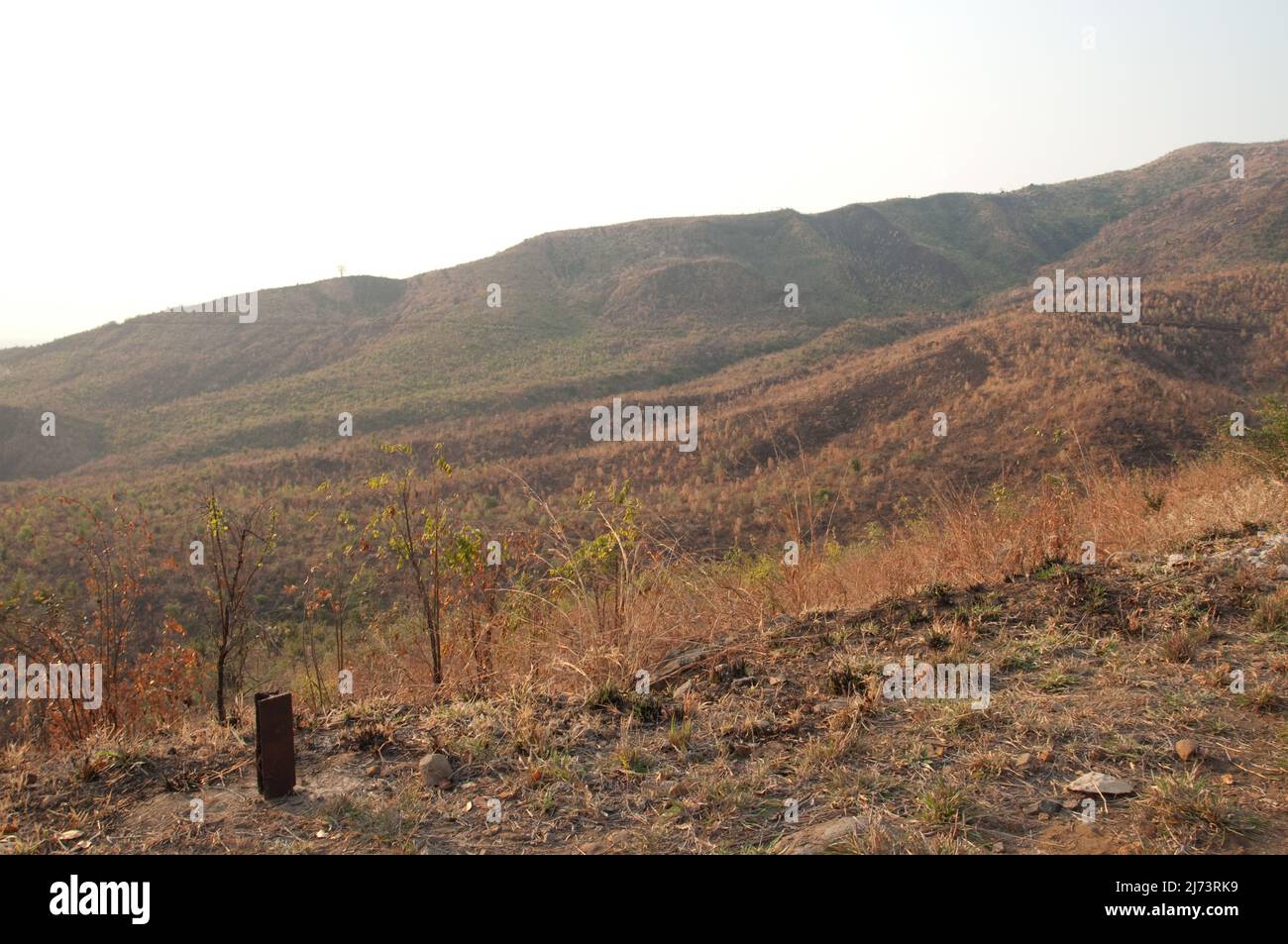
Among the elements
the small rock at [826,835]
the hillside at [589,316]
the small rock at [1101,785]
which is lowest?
the small rock at [826,835]

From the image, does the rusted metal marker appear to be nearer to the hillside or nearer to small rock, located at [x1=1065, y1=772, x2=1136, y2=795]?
small rock, located at [x1=1065, y1=772, x2=1136, y2=795]

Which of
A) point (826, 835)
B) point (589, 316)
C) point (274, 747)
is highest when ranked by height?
point (589, 316)

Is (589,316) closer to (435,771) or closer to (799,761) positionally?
(435,771)

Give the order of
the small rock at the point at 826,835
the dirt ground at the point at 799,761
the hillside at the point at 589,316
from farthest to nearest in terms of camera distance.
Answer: the hillside at the point at 589,316 → the dirt ground at the point at 799,761 → the small rock at the point at 826,835

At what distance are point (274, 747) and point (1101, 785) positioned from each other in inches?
110

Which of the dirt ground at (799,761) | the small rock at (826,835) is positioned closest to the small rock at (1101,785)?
the dirt ground at (799,761)

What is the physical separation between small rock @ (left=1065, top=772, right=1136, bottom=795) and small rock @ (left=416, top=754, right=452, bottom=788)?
2.16 m

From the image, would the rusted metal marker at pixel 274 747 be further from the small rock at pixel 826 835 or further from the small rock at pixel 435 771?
the small rock at pixel 826 835

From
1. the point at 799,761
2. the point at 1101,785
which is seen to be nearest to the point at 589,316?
the point at 799,761

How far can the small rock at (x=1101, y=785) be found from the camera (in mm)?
2502

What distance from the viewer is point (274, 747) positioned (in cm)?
282

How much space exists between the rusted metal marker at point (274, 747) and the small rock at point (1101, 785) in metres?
2.68

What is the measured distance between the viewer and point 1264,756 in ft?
8.70
